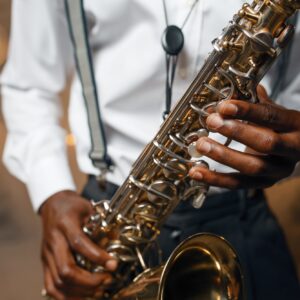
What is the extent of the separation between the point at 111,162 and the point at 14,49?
11.1 inches

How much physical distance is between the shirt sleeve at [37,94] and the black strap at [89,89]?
0.25ft

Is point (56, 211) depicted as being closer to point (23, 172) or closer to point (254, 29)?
point (23, 172)

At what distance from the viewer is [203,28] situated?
0.78 m

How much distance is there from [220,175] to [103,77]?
1.08 ft

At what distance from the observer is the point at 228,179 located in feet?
2.15

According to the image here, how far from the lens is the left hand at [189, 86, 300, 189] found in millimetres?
573

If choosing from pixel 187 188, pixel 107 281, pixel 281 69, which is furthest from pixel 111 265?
pixel 281 69

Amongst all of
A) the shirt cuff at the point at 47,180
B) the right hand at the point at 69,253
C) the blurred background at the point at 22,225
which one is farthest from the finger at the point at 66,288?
the blurred background at the point at 22,225

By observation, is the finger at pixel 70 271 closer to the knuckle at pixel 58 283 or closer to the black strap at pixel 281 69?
the knuckle at pixel 58 283

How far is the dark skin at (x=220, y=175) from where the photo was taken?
0.58 metres

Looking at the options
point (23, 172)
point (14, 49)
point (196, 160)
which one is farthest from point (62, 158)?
point (196, 160)

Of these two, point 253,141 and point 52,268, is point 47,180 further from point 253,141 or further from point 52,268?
point 253,141

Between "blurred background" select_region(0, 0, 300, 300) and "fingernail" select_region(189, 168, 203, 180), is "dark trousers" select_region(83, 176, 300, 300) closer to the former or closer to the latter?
"fingernail" select_region(189, 168, 203, 180)

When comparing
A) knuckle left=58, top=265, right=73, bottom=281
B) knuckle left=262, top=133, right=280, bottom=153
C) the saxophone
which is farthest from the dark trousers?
knuckle left=262, top=133, right=280, bottom=153
